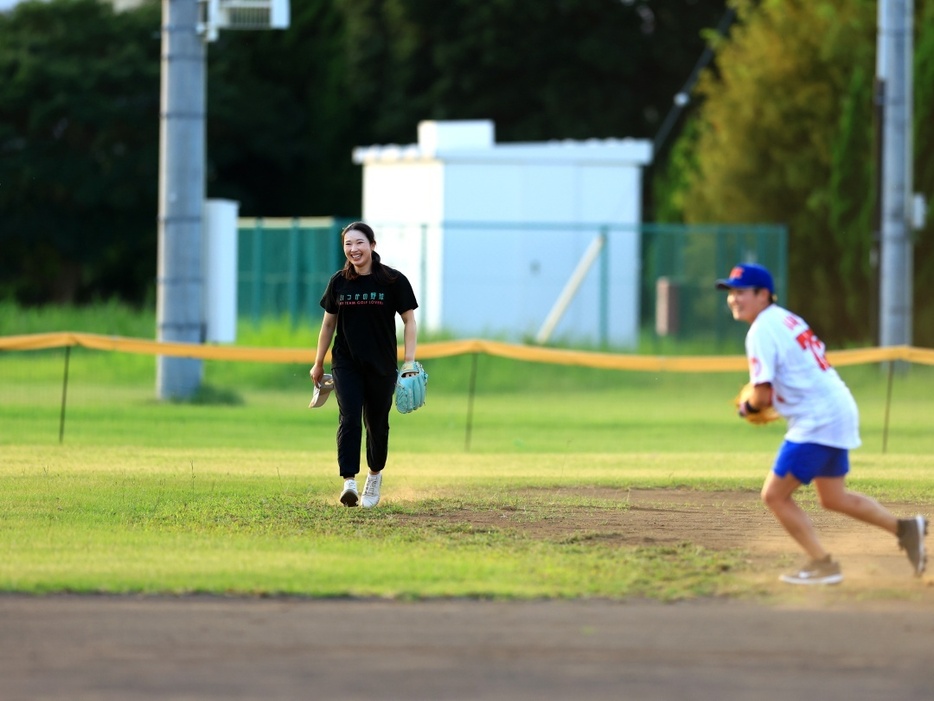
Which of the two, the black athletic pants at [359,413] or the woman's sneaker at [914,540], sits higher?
the black athletic pants at [359,413]

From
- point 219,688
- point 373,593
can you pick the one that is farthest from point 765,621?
point 219,688

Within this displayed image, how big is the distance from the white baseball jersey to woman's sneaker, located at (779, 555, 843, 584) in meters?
0.58

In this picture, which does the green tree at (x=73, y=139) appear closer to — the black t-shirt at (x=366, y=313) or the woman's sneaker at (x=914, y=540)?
the black t-shirt at (x=366, y=313)

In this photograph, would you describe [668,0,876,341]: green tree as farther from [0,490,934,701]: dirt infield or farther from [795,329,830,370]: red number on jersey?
[0,490,934,701]: dirt infield

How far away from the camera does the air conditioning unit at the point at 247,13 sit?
2111cm

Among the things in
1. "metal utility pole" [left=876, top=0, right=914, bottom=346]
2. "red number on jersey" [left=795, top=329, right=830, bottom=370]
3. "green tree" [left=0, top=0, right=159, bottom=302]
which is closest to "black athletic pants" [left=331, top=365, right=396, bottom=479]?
"red number on jersey" [left=795, top=329, right=830, bottom=370]

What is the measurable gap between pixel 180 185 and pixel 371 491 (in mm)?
10859

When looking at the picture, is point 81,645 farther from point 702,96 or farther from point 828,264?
point 702,96

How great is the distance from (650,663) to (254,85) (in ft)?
148

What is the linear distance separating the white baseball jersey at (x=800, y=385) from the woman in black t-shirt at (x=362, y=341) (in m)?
3.28

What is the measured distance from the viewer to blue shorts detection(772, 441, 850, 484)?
8.53 metres

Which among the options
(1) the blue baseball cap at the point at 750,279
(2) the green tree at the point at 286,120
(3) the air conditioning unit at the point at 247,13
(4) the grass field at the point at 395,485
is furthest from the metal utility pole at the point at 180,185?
(2) the green tree at the point at 286,120

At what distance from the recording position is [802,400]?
8531 mm

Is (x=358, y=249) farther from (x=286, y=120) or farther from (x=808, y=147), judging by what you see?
(x=286, y=120)
